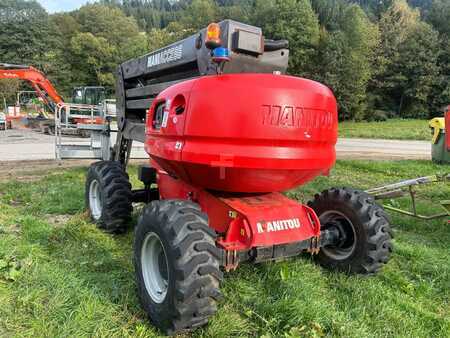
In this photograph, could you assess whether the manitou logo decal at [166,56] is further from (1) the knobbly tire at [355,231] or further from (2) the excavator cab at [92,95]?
(2) the excavator cab at [92,95]

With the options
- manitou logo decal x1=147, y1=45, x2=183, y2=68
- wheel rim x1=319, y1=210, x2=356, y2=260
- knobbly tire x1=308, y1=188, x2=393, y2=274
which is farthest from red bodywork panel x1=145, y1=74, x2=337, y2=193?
manitou logo decal x1=147, y1=45, x2=183, y2=68

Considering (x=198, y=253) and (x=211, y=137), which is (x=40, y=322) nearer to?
(x=198, y=253)

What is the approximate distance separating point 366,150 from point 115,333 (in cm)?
1445

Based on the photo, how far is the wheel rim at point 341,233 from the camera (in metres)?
3.75

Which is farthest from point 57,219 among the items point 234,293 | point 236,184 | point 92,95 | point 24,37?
point 24,37

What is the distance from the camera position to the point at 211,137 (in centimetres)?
278

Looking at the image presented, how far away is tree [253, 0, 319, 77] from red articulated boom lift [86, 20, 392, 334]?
38210mm

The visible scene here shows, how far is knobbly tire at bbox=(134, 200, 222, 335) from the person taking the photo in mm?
2645

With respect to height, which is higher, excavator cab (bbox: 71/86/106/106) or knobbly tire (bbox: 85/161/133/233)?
excavator cab (bbox: 71/86/106/106)

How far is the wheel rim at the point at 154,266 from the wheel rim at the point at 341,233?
5.15ft

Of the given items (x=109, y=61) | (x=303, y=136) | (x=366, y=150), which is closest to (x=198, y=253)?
(x=303, y=136)

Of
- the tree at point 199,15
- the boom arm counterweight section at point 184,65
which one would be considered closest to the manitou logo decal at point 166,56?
the boom arm counterweight section at point 184,65

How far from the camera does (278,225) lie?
321 cm

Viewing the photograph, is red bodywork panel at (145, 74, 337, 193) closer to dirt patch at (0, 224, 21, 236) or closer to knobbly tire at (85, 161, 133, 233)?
knobbly tire at (85, 161, 133, 233)
